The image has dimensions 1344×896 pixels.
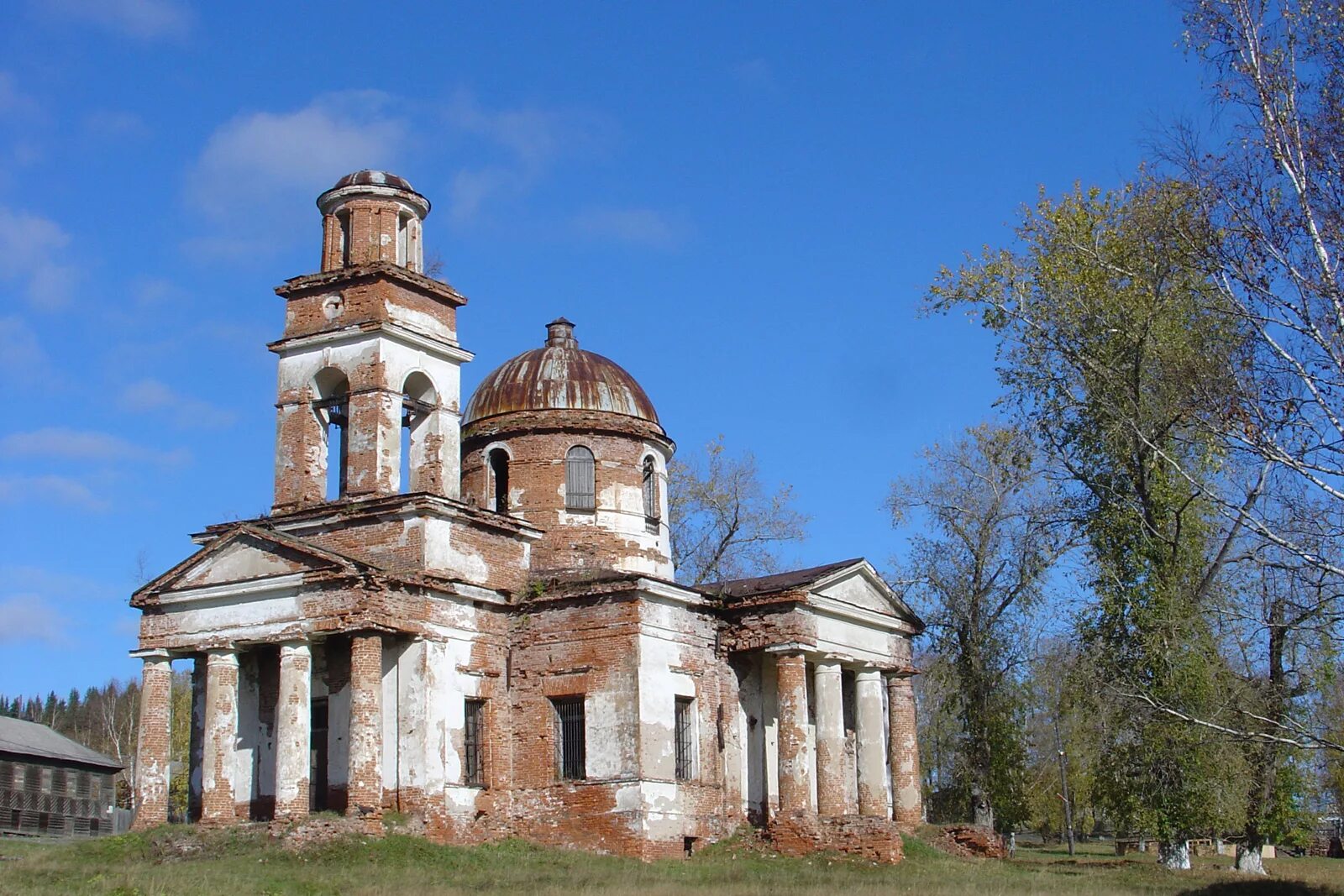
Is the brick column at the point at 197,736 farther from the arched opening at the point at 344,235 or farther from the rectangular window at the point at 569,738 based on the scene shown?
the arched opening at the point at 344,235

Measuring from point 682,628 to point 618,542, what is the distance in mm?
3730

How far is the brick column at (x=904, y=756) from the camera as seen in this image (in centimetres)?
2877

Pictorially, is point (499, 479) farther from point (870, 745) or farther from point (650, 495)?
point (870, 745)

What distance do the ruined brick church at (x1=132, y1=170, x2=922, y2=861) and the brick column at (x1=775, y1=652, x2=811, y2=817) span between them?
3cm

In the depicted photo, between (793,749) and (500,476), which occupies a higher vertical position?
(500,476)

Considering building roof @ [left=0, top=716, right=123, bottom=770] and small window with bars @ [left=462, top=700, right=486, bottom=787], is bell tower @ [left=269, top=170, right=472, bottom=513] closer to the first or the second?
small window with bars @ [left=462, top=700, right=486, bottom=787]

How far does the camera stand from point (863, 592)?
28.0 meters

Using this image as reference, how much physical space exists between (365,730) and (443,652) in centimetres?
215

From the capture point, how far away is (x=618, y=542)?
95.9 feet

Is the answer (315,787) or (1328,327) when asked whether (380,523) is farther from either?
(1328,327)

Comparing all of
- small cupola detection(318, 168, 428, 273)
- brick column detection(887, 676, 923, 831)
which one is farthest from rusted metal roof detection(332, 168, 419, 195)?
brick column detection(887, 676, 923, 831)

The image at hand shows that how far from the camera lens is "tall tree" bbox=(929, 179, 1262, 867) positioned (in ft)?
71.1

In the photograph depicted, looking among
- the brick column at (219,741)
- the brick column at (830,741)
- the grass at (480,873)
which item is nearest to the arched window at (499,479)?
the brick column at (219,741)

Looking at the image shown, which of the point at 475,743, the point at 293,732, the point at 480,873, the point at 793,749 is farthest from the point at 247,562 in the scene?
the point at 793,749
